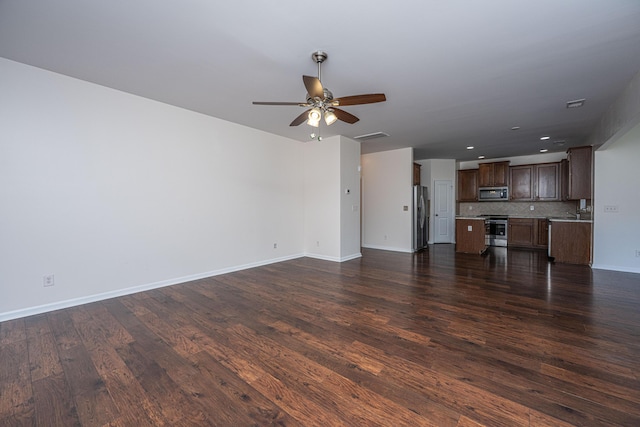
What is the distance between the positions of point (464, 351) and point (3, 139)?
4.88 meters

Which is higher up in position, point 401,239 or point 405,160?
point 405,160

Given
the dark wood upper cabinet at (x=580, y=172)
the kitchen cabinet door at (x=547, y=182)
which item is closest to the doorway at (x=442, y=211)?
the kitchen cabinet door at (x=547, y=182)

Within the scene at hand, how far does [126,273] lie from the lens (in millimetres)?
3582

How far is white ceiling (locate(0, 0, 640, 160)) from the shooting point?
2.00 m

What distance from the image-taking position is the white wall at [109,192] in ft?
9.30

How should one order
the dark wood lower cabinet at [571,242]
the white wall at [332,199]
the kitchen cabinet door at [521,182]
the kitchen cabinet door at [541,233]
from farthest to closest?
the kitchen cabinet door at [521,182]
the kitchen cabinet door at [541,233]
the white wall at [332,199]
the dark wood lower cabinet at [571,242]

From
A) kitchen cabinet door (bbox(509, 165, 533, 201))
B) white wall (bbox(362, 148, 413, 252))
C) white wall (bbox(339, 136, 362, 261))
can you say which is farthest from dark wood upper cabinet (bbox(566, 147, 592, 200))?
white wall (bbox(339, 136, 362, 261))

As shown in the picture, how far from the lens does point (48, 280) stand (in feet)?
9.89

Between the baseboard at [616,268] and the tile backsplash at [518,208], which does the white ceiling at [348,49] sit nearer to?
the baseboard at [616,268]

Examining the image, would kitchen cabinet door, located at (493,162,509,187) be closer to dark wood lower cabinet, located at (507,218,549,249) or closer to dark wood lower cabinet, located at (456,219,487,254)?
dark wood lower cabinet, located at (507,218,549,249)

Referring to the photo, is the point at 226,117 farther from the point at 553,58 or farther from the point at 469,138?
the point at 469,138

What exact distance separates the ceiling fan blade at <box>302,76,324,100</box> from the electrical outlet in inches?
140

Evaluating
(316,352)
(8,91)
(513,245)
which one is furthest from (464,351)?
(513,245)

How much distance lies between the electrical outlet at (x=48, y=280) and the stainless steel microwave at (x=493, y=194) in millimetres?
9600
